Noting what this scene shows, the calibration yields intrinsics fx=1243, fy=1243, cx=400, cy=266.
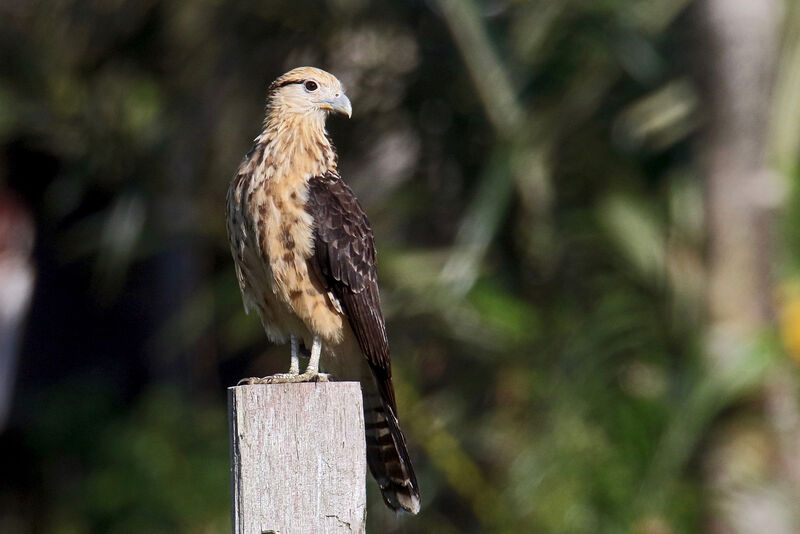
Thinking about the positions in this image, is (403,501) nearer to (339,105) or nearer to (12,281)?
(339,105)

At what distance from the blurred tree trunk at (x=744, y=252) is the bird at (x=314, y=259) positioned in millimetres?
2477

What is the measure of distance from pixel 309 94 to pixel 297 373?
2.72 ft

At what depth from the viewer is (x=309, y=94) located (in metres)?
3.62

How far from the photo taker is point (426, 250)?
21.3 ft

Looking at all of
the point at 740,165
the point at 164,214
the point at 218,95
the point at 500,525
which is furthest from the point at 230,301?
the point at 740,165

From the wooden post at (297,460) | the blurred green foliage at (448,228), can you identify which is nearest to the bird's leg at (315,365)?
the wooden post at (297,460)

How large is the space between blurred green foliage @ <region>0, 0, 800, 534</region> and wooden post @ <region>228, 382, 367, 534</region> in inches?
116

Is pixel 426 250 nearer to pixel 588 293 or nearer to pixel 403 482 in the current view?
pixel 588 293

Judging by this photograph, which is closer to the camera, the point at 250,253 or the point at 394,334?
the point at 250,253

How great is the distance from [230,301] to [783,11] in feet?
10.0

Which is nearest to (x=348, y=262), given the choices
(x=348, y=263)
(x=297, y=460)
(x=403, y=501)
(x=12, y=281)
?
(x=348, y=263)

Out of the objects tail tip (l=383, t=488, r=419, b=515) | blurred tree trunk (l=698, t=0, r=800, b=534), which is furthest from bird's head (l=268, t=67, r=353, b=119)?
blurred tree trunk (l=698, t=0, r=800, b=534)

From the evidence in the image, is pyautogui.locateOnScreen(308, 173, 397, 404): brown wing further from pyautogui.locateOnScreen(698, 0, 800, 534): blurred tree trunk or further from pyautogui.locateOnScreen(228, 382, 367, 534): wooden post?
pyautogui.locateOnScreen(698, 0, 800, 534): blurred tree trunk

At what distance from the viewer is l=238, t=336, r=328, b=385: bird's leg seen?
3094mm
